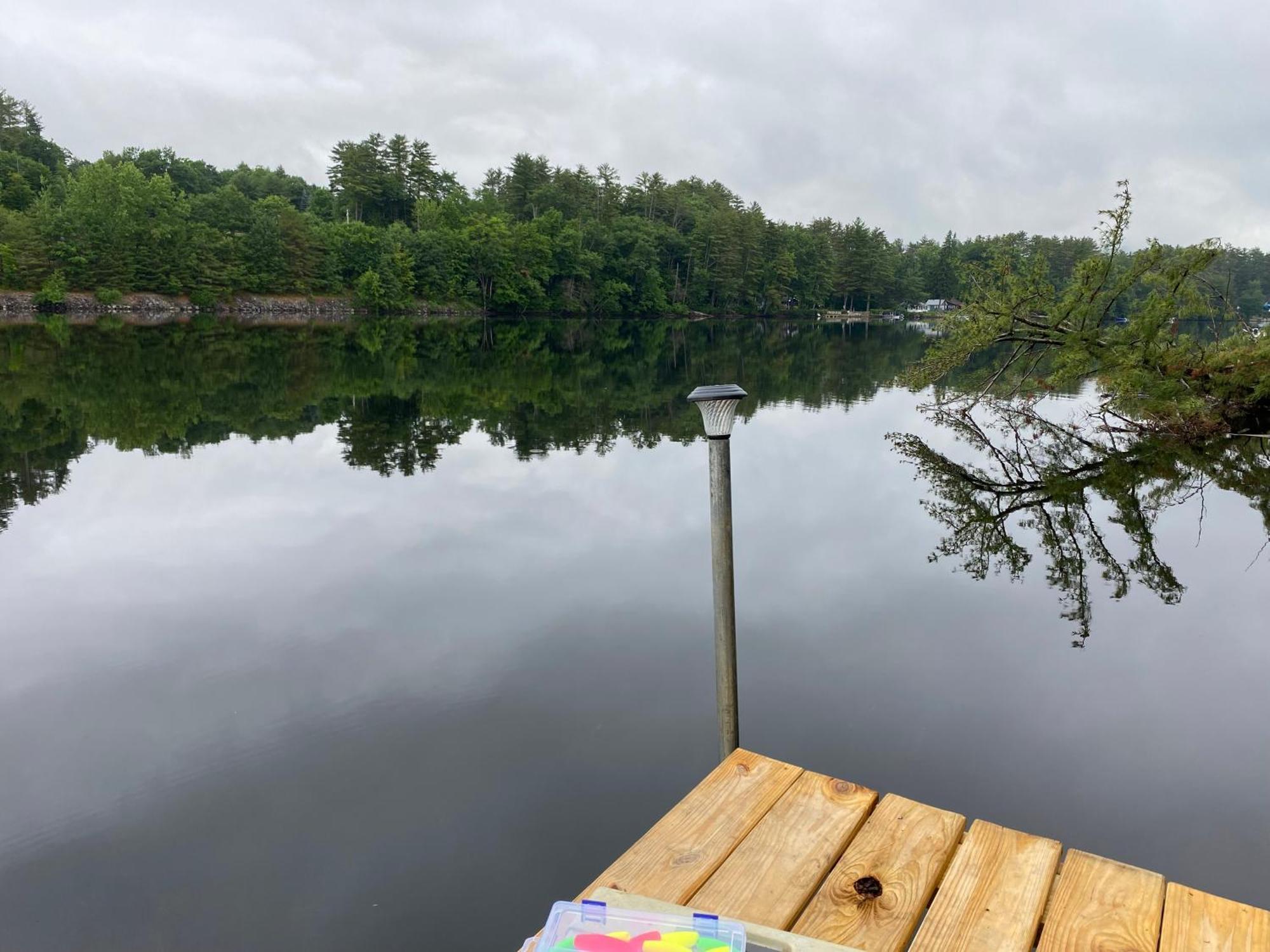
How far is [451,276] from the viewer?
217 feet

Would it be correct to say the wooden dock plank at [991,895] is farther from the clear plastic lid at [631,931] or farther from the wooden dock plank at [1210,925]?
the clear plastic lid at [631,931]

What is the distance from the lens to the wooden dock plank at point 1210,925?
8.02 feet

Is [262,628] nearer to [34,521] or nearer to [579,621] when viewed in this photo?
[579,621]

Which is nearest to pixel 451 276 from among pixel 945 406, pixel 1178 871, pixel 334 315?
pixel 334 315

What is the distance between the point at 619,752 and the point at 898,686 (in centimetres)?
229

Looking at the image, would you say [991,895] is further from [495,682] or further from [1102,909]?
[495,682]

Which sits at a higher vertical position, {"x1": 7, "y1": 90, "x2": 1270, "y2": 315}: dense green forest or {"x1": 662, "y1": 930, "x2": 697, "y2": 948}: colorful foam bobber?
{"x1": 7, "y1": 90, "x2": 1270, "y2": 315}: dense green forest

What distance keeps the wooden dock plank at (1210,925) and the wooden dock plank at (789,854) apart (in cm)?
100

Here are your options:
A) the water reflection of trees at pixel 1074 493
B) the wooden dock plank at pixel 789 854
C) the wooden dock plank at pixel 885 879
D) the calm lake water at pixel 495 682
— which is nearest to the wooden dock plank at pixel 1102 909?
the wooden dock plank at pixel 885 879

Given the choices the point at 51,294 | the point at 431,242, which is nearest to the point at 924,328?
the point at 431,242

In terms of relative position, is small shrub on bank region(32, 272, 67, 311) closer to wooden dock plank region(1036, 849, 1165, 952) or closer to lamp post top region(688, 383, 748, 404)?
lamp post top region(688, 383, 748, 404)

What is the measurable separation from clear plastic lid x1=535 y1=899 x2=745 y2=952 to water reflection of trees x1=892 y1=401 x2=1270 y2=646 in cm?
614

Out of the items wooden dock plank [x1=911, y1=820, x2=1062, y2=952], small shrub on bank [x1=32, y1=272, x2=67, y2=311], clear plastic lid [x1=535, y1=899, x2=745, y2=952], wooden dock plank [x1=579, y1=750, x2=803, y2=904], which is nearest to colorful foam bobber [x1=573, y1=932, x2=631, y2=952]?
clear plastic lid [x1=535, y1=899, x2=745, y2=952]

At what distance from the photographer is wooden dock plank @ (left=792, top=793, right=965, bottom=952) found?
8.43 ft
